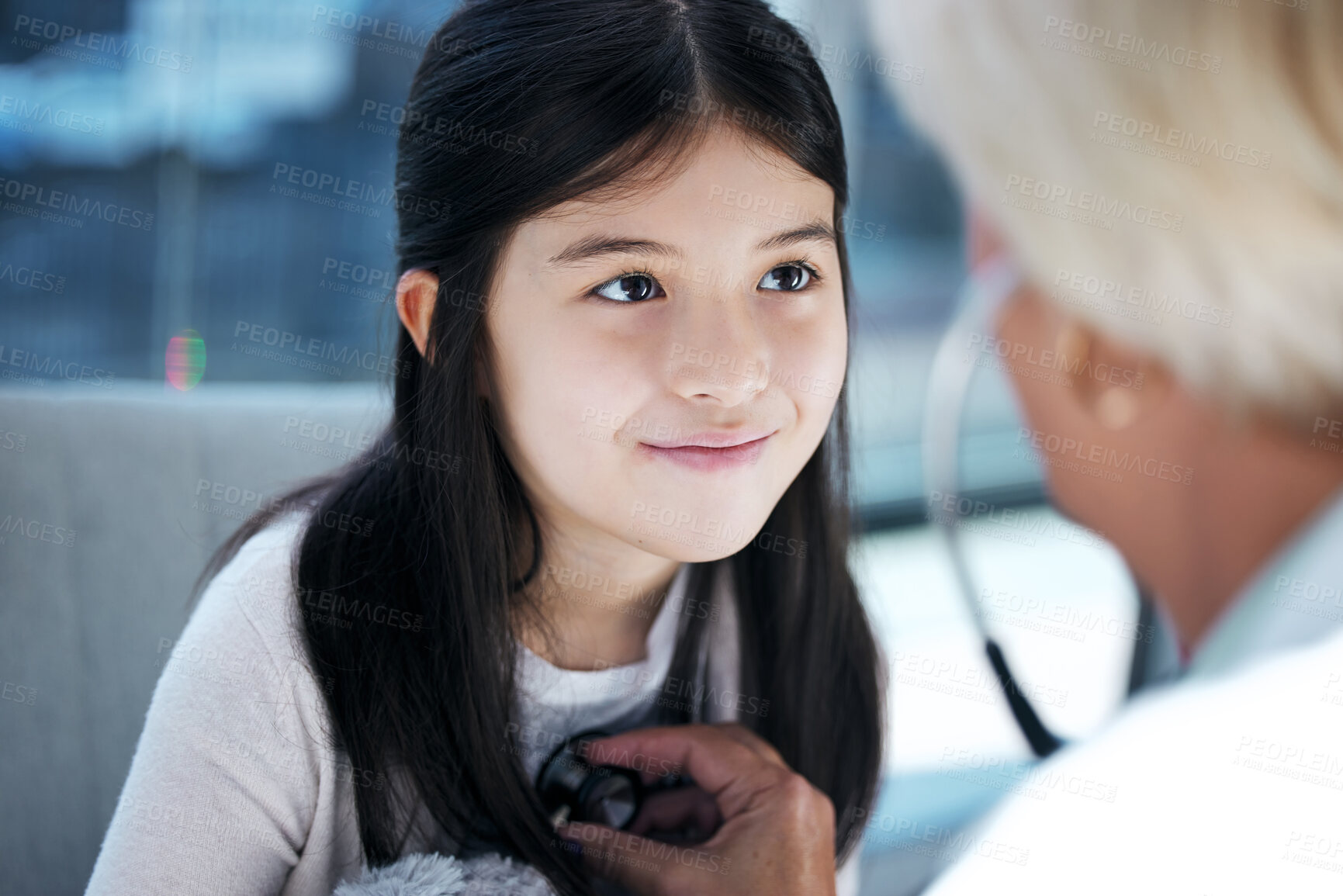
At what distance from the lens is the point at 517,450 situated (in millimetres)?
911

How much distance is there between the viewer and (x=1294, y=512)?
1.28m

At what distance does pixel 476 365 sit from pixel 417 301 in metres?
0.09

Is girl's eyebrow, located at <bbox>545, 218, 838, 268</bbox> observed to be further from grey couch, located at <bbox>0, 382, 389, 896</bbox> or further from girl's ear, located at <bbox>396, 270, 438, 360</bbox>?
grey couch, located at <bbox>0, 382, 389, 896</bbox>

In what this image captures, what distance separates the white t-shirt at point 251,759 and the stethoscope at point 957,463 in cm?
90

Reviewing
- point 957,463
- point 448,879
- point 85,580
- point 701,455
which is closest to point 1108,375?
point 957,463

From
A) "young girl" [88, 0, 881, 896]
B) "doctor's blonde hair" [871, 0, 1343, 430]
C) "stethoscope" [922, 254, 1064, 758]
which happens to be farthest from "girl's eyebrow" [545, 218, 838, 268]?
"stethoscope" [922, 254, 1064, 758]

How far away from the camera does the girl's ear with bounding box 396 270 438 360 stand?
0.89 meters

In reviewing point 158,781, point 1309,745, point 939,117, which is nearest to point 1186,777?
point 1309,745

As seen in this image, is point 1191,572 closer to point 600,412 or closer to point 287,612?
point 600,412

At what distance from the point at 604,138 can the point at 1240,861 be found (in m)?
0.75

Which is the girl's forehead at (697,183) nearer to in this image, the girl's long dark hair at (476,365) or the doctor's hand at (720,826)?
the girl's long dark hair at (476,365)

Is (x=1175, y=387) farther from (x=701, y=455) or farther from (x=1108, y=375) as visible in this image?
(x=701, y=455)

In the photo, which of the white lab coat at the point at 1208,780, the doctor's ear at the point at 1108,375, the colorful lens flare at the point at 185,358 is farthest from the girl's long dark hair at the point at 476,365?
the colorful lens flare at the point at 185,358

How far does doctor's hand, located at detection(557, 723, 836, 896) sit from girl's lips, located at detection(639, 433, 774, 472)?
0.98ft
